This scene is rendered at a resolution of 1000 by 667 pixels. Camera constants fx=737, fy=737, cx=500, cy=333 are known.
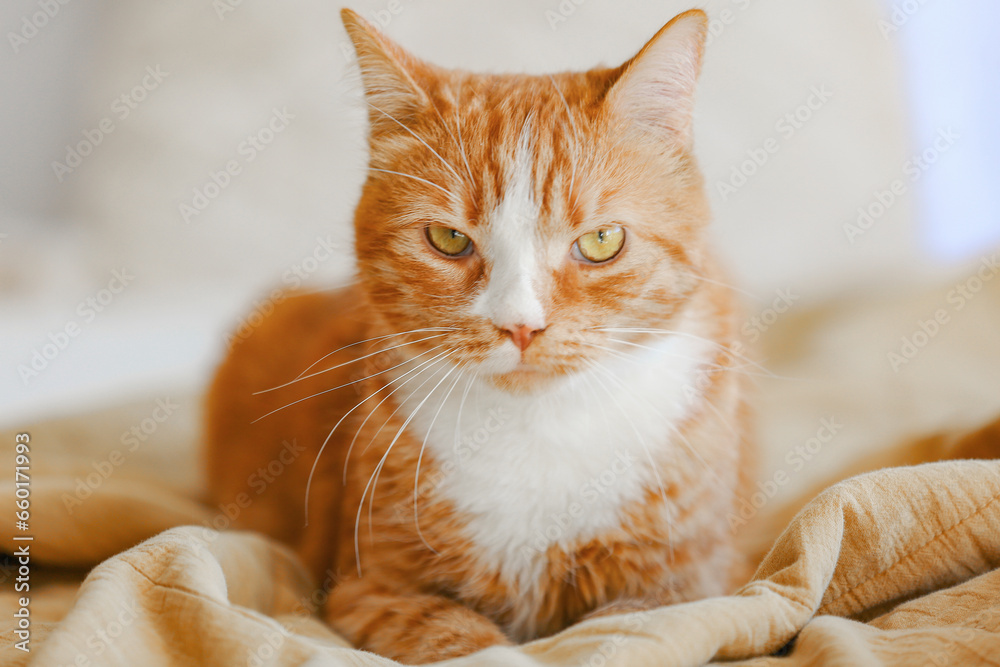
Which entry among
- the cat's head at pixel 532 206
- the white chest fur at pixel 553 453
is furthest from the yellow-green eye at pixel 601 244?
the white chest fur at pixel 553 453

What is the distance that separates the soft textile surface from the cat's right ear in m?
0.81

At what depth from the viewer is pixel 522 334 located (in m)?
1.12

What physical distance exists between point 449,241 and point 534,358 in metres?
0.27

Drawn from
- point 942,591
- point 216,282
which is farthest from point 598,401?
point 216,282

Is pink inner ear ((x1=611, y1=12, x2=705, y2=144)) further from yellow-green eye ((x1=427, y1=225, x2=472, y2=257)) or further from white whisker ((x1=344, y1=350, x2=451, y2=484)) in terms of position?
white whisker ((x1=344, y1=350, x2=451, y2=484))

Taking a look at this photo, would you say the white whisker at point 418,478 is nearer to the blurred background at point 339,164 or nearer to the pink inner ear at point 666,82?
the pink inner ear at point 666,82

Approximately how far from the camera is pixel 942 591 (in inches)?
44.8

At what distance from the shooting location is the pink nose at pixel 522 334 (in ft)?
3.67

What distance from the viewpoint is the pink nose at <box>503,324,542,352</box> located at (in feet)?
3.67

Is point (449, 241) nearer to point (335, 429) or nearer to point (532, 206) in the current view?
point (532, 206)

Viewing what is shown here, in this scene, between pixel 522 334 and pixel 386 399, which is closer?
pixel 522 334

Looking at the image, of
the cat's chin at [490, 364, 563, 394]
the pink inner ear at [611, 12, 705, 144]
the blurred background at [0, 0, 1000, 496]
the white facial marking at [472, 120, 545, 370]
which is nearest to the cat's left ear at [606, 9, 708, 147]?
the pink inner ear at [611, 12, 705, 144]

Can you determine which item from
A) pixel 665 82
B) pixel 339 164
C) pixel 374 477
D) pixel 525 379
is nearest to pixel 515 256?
pixel 525 379

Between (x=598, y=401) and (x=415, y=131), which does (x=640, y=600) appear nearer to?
(x=598, y=401)
